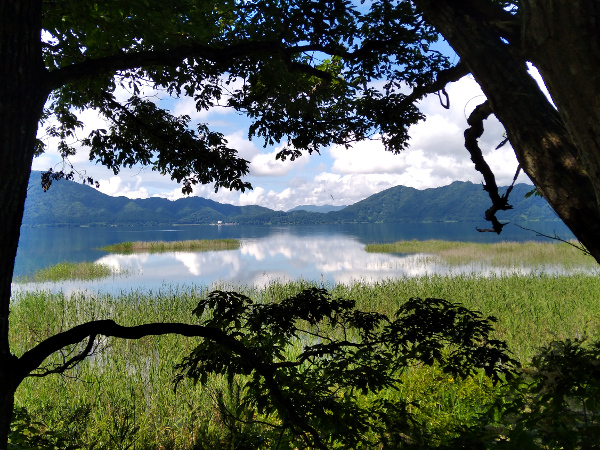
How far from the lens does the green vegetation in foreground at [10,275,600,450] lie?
524 centimetres

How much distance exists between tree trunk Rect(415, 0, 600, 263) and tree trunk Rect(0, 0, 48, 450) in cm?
284

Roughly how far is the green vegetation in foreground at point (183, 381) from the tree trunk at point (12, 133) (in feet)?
2.98

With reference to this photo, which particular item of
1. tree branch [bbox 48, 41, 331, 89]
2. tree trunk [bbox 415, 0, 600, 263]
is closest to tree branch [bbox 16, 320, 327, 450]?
tree branch [bbox 48, 41, 331, 89]

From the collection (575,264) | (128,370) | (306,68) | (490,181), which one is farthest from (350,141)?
(575,264)

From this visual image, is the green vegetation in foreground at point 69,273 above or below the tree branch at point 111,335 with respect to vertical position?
below

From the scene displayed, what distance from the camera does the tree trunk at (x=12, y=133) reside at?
2.30 m

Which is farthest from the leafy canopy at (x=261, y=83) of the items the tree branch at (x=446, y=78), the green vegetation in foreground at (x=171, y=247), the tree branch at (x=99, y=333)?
the green vegetation in foreground at (x=171, y=247)

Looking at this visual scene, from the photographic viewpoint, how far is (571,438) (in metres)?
2.31

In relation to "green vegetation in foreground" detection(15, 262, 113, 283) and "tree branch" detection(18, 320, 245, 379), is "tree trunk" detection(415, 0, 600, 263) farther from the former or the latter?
"green vegetation in foreground" detection(15, 262, 113, 283)

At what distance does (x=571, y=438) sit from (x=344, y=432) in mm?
1547

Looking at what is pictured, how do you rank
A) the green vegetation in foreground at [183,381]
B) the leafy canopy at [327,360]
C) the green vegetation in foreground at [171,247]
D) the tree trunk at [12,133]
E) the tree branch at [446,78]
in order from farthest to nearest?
1. the green vegetation in foreground at [171,247]
2. the green vegetation in foreground at [183,381]
3. the tree branch at [446,78]
4. the leafy canopy at [327,360]
5. the tree trunk at [12,133]

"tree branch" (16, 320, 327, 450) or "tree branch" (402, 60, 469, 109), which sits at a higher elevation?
"tree branch" (402, 60, 469, 109)

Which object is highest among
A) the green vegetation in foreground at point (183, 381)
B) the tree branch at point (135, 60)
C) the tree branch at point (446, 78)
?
the tree branch at point (446, 78)

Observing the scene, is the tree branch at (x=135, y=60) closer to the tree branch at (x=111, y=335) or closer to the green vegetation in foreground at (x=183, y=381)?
the tree branch at (x=111, y=335)
